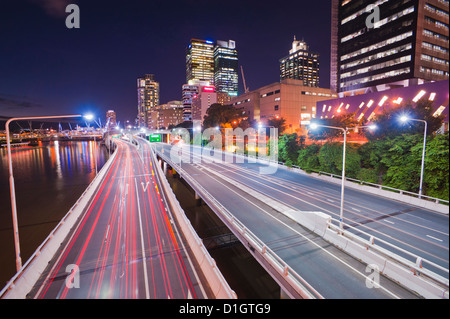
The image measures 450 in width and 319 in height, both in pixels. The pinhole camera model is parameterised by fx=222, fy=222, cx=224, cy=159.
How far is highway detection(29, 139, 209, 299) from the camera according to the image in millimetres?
12375

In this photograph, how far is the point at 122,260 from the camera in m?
15.1

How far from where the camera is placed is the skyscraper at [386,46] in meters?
61.0

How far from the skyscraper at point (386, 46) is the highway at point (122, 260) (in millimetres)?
65528

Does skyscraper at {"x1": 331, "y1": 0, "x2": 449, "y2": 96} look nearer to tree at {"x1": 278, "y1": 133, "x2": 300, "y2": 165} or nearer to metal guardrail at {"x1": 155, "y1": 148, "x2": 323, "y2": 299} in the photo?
tree at {"x1": 278, "y1": 133, "x2": 300, "y2": 165}

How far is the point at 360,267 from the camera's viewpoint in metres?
13.0

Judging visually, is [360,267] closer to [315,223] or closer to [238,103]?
[315,223]

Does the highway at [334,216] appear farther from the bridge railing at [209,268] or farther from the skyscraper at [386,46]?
the skyscraper at [386,46]

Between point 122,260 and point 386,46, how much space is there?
8896cm

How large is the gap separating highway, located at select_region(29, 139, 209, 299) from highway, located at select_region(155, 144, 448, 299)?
20.4 feet

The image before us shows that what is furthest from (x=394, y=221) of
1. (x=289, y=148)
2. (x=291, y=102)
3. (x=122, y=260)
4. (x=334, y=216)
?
(x=291, y=102)

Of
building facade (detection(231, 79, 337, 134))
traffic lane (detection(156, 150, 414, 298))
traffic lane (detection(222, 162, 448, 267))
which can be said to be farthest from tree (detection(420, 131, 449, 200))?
building facade (detection(231, 79, 337, 134))

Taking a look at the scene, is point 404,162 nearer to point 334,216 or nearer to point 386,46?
point 334,216
